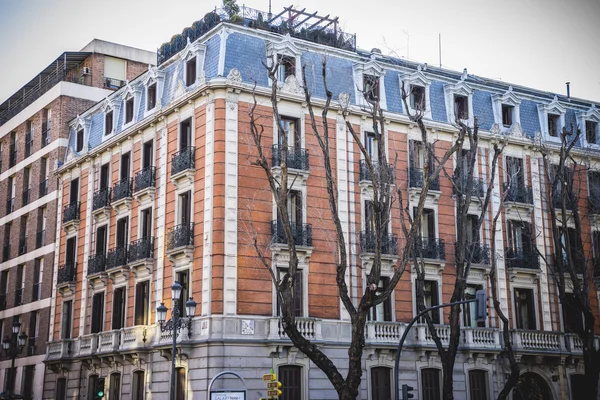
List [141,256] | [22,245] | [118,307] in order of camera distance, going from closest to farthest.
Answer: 1. [141,256]
2. [118,307]
3. [22,245]

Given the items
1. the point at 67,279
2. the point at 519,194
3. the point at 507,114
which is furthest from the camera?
the point at 67,279

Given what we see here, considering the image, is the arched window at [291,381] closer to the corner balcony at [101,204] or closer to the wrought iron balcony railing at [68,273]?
the corner balcony at [101,204]

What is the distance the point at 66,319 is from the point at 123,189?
7.98 meters

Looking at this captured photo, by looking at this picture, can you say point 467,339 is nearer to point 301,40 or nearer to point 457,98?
point 457,98

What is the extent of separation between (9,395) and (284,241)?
15.2 m

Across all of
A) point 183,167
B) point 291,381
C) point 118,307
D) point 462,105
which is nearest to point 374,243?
point 291,381

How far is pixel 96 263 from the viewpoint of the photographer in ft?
126

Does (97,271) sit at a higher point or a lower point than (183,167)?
lower

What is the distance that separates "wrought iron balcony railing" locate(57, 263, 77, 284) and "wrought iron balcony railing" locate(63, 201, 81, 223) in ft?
7.45

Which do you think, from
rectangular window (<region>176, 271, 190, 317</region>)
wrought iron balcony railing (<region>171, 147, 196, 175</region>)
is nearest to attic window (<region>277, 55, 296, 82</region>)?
wrought iron balcony railing (<region>171, 147, 196, 175</region>)

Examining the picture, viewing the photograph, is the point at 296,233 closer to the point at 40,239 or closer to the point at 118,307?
the point at 118,307

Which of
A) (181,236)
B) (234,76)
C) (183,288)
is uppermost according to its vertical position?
(234,76)

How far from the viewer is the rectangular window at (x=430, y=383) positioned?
34.6m

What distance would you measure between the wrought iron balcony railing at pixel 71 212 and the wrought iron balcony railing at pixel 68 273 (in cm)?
227
